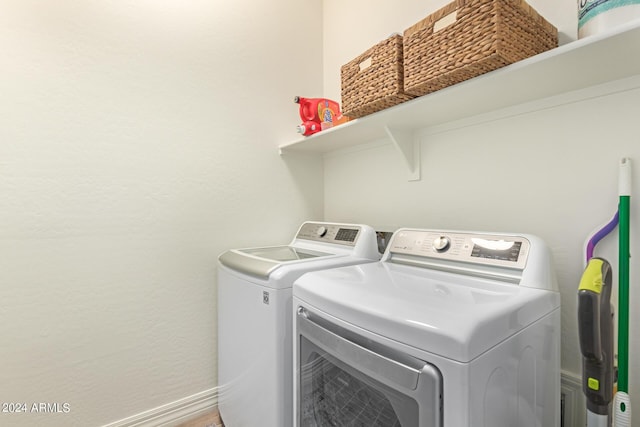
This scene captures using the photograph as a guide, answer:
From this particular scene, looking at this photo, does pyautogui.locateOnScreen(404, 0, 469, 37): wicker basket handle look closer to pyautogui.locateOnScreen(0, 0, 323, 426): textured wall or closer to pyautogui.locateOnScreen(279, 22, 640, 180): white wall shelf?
pyautogui.locateOnScreen(279, 22, 640, 180): white wall shelf

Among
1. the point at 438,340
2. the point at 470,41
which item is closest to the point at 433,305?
the point at 438,340

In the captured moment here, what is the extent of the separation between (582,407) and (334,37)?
2.30 m

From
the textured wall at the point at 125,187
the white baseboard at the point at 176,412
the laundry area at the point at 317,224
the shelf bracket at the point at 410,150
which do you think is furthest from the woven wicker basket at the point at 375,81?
the white baseboard at the point at 176,412

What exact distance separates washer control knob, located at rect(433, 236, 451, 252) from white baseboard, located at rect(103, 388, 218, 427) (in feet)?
4.65

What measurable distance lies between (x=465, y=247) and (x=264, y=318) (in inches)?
30.6

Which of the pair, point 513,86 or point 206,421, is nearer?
point 513,86

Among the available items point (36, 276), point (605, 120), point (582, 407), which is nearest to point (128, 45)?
point (36, 276)

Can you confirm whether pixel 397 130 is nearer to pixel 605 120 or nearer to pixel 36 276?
pixel 605 120

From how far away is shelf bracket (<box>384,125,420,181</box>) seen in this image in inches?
59.9

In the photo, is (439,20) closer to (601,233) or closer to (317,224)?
(601,233)

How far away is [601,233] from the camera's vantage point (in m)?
0.97

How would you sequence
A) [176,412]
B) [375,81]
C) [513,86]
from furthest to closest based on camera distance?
[176,412], [375,81], [513,86]

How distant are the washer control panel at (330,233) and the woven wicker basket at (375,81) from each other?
22.2 inches

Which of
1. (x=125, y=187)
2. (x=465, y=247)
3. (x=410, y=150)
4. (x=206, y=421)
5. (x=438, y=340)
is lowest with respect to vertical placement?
(x=206, y=421)
